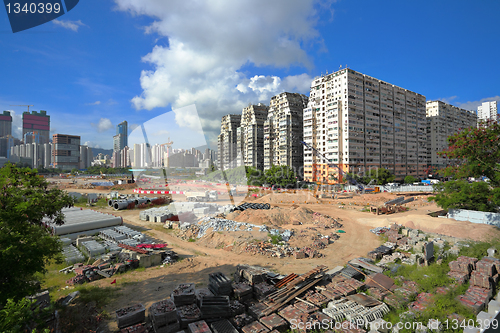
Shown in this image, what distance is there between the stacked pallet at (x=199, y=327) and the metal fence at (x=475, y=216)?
2139 cm

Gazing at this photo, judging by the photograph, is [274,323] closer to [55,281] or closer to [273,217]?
[55,281]

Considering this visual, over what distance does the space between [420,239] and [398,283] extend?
763 centimetres

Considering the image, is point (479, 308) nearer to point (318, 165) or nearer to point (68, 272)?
point (68, 272)

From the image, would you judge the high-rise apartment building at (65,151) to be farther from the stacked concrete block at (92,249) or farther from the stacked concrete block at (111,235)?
the stacked concrete block at (92,249)

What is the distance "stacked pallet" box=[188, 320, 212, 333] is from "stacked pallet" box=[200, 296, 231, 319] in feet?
1.48

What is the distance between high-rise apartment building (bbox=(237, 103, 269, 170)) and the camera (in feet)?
243

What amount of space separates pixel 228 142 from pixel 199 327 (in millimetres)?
82983

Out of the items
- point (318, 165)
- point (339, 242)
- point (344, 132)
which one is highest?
point (344, 132)

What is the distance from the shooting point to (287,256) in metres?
13.3

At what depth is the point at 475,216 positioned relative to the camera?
1767 cm

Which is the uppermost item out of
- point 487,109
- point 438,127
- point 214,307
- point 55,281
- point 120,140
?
point 487,109

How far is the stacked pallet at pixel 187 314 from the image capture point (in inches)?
272

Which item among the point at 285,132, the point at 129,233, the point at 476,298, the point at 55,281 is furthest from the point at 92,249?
the point at 285,132

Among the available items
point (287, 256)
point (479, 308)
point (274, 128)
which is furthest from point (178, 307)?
point (274, 128)
